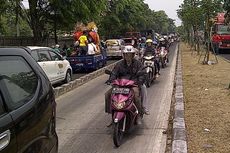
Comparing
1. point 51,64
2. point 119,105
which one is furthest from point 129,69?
point 51,64

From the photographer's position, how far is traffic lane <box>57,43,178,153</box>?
23.6ft

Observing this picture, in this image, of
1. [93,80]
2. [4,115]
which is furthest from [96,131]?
[93,80]

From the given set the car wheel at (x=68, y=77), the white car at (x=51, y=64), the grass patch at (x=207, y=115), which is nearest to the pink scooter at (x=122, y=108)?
the grass patch at (x=207, y=115)

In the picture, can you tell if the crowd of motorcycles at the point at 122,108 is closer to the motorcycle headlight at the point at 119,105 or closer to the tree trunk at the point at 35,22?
the motorcycle headlight at the point at 119,105

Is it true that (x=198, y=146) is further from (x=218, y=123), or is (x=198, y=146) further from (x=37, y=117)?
(x=37, y=117)

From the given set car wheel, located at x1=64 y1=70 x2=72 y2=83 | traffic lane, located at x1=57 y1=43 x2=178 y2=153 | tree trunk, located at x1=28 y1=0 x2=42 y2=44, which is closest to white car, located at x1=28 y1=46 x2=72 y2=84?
car wheel, located at x1=64 y1=70 x2=72 y2=83

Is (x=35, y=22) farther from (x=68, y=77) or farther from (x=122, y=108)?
(x=122, y=108)

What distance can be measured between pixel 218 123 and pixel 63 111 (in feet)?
12.9

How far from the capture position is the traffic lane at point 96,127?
7.19 meters

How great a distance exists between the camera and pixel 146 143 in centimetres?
738

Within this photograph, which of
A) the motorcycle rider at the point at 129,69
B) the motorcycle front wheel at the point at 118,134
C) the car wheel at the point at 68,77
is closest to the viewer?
the motorcycle front wheel at the point at 118,134

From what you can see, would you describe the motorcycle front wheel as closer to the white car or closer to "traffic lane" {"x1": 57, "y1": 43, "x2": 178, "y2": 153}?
"traffic lane" {"x1": 57, "y1": 43, "x2": 178, "y2": 153}

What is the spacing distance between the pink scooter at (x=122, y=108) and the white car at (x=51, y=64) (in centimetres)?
653

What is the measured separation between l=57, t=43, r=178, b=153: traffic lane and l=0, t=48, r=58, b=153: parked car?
2786 millimetres
